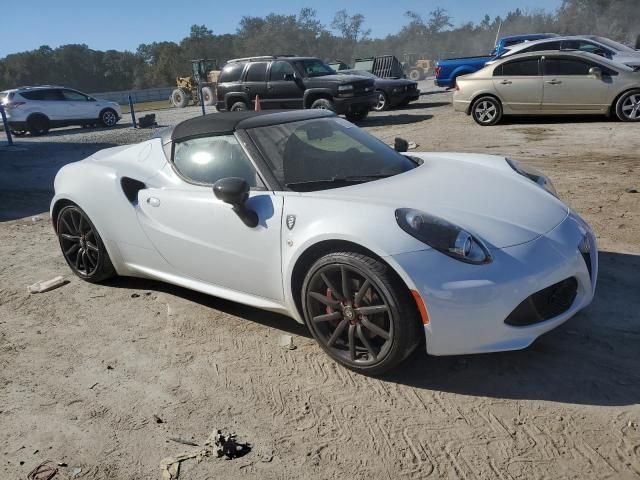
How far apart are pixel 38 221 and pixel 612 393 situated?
667 centimetres

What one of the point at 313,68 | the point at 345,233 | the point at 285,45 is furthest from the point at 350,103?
the point at 285,45

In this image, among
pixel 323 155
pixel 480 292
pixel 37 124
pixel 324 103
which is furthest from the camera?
pixel 37 124

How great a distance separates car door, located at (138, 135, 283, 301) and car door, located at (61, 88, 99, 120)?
18.0 meters

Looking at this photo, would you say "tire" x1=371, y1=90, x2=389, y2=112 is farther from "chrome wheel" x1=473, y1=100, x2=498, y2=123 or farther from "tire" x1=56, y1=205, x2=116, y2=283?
"tire" x1=56, y1=205, x2=116, y2=283

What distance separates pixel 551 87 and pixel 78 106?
52.7ft

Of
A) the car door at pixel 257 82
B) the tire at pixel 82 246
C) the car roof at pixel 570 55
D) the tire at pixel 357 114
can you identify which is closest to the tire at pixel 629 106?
the car roof at pixel 570 55

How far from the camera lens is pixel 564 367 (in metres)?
2.95

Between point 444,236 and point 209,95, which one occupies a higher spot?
Answer: point 209,95

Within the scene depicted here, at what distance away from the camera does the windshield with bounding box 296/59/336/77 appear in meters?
15.1

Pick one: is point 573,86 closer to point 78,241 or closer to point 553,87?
point 553,87

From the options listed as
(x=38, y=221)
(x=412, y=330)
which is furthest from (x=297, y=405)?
(x=38, y=221)

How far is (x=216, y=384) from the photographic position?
309cm

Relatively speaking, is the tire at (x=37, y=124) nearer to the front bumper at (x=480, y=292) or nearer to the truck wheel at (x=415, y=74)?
the front bumper at (x=480, y=292)

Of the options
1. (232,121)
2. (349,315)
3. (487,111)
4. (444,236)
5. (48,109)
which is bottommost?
(349,315)
